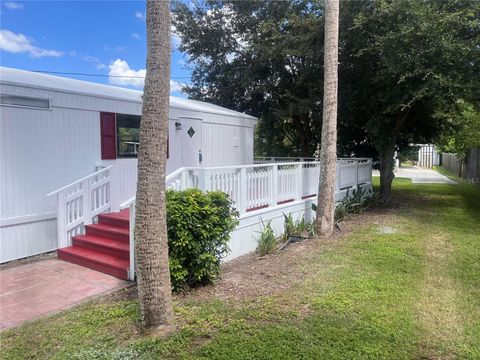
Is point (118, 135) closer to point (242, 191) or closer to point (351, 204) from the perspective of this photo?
point (242, 191)

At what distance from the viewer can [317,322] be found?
3664 mm

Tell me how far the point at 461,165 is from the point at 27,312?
75.3 ft

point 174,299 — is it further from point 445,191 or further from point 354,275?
point 445,191

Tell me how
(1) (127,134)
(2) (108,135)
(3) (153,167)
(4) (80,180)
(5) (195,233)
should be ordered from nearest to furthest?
1. (3) (153,167)
2. (5) (195,233)
3. (4) (80,180)
4. (2) (108,135)
5. (1) (127,134)

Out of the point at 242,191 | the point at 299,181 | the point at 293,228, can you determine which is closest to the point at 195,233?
the point at 242,191

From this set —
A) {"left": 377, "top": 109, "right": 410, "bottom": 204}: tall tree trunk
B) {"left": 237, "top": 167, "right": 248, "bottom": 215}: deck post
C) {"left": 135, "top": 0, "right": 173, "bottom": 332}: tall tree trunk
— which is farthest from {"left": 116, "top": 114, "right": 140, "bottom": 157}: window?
{"left": 377, "top": 109, "right": 410, "bottom": 204}: tall tree trunk

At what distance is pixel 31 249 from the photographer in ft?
19.5

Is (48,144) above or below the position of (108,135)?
below

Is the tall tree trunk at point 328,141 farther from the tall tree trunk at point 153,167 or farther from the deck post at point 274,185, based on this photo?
the tall tree trunk at point 153,167

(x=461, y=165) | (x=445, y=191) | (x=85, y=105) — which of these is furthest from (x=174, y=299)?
(x=461, y=165)

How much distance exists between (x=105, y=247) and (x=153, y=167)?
109 inches

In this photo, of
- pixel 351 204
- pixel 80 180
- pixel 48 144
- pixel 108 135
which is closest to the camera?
pixel 48 144

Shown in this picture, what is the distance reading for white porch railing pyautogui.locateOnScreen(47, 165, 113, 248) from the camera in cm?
603

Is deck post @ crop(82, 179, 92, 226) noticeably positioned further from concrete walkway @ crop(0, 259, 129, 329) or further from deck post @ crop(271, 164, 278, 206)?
deck post @ crop(271, 164, 278, 206)
